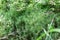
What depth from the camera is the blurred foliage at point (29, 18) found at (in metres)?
2.33

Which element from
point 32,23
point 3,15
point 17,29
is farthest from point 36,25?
point 3,15

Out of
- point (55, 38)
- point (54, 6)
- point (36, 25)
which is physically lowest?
point (55, 38)

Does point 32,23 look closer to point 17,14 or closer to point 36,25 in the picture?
point 36,25

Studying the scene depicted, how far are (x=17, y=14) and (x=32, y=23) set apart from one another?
0.73 feet

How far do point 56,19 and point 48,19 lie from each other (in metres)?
0.09

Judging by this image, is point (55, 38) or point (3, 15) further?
point (3, 15)

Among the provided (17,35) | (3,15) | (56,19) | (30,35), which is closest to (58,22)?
(56,19)

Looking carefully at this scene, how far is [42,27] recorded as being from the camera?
7.63 feet

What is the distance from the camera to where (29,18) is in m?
2.34

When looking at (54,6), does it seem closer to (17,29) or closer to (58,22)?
(58,22)

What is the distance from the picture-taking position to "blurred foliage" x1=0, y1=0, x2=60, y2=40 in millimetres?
2326

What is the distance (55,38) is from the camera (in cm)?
229

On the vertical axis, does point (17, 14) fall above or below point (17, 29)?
above

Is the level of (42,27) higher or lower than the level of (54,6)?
lower
